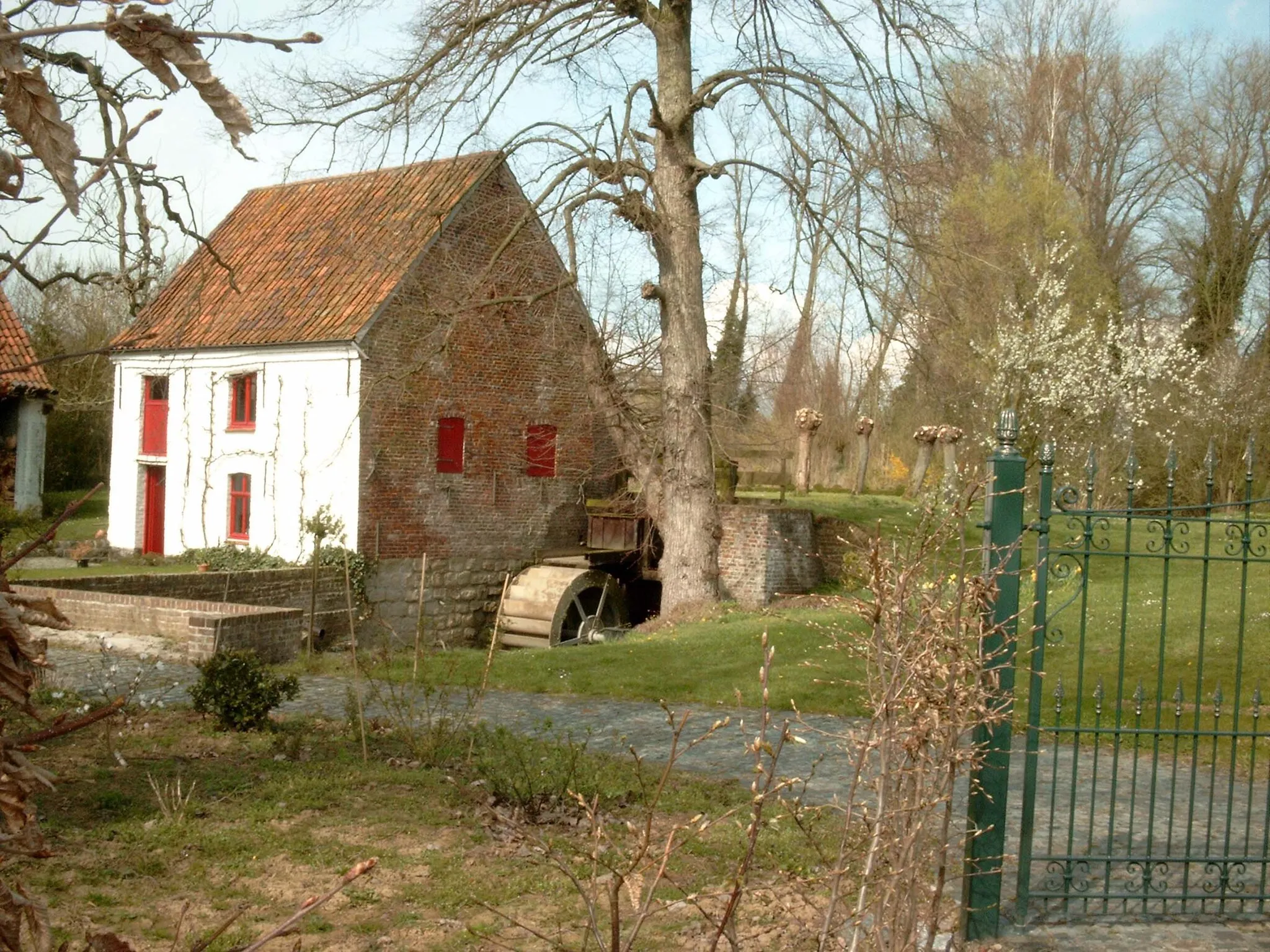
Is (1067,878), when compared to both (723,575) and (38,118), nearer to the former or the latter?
(38,118)

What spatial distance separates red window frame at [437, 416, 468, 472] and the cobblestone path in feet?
32.0

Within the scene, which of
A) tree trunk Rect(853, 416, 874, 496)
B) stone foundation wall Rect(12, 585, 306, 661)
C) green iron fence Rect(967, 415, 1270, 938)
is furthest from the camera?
tree trunk Rect(853, 416, 874, 496)

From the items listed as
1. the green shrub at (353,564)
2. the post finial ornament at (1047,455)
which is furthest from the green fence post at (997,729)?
the green shrub at (353,564)

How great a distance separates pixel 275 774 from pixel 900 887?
508cm

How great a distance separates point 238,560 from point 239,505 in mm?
1624

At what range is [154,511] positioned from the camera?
83.8 feet

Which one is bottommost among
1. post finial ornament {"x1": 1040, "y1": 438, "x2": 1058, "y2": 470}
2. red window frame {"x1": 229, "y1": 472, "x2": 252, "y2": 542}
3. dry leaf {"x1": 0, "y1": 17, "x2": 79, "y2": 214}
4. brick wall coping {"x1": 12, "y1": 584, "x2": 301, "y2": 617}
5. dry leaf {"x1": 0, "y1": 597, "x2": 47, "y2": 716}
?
brick wall coping {"x1": 12, "y1": 584, "x2": 301, "y2": 617}

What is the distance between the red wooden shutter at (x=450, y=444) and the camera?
22.9m

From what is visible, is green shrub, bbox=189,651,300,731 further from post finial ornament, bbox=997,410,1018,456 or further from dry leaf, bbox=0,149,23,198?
dry leaf, bbox=0,149,23,198

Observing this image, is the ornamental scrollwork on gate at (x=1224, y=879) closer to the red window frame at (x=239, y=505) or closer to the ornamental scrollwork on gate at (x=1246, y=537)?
the ornamental scrollwork on gate at (x=1246, y=537)

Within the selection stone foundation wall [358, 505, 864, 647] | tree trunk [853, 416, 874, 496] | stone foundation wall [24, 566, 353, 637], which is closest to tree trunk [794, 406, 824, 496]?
tree trunk [853, 416, 874, 496]

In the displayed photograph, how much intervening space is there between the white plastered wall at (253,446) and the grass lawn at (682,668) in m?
7.09

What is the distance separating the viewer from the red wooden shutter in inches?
901

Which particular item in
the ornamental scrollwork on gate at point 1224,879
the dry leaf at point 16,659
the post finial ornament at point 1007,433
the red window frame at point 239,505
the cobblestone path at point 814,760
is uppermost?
the post finial ornament at point 1007,433
